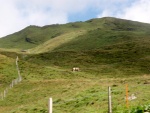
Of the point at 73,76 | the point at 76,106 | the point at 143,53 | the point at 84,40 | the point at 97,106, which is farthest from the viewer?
the point at 84,40

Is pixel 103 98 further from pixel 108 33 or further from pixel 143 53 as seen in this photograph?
pixel 108 33

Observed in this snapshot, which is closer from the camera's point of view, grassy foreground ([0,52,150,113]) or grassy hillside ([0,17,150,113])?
grassy foreground ([0,52,150,113])

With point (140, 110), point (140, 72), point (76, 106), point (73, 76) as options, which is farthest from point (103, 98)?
point (140, 72)

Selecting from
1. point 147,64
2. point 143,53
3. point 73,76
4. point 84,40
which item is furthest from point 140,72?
point 84,40

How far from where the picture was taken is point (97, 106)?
2544 cm

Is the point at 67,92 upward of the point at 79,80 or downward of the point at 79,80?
downward

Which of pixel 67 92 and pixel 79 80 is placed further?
pixel 79 80

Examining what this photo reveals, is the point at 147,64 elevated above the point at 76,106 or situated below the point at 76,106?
above

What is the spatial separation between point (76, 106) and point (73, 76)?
45.3 m

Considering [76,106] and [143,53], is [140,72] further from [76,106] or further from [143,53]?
[76,106]

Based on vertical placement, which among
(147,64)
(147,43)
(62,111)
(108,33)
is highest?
(108,33)

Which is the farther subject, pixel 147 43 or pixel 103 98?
pixel 147 43

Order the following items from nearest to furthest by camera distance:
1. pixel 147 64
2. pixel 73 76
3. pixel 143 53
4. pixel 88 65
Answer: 1. pixel 73 76
2. pixel 147 64
3. pixel 88 65
4. pixel 143 53

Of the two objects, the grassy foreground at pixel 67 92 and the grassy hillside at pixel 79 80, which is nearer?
the grassy foreground at pixel 67 92
